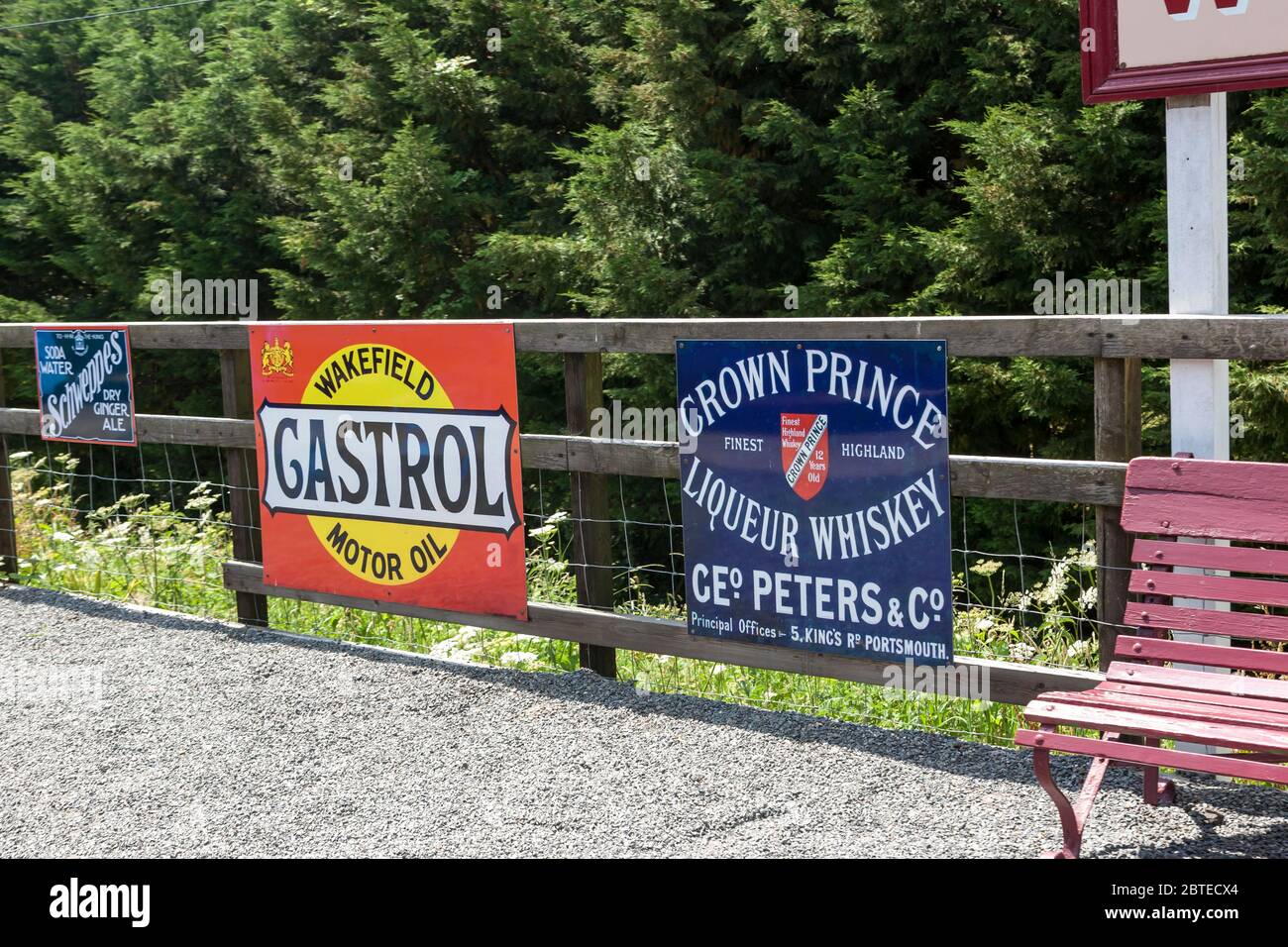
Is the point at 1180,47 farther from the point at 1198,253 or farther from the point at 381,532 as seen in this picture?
the point at 381,532

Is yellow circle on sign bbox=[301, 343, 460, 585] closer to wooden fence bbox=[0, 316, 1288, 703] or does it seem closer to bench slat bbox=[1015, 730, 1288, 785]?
wooden fence bbox=[0, 316, 1288, 703]

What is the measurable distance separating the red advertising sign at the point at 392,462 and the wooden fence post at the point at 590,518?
0.24 metres

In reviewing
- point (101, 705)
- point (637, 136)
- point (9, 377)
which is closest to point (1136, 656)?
point (101, 705)

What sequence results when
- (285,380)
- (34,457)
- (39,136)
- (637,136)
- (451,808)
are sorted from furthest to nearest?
(39,136), (34,457), (637,136), (285,380), (451,808)

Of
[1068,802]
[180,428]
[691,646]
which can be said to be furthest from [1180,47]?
[180,428]

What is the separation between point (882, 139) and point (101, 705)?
8.78 meters

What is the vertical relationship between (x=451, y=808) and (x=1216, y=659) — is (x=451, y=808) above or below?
below

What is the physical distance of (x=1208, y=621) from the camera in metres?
3.90

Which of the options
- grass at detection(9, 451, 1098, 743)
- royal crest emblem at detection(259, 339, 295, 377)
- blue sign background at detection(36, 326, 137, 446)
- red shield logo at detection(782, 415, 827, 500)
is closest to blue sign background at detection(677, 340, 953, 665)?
red shield logo at detection(782, 415, 827, 500)

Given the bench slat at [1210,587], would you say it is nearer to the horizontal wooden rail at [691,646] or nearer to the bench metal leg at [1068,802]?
the horizontal wooden rail at [691,646]

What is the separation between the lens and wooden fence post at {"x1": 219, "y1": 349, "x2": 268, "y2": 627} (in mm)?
6734

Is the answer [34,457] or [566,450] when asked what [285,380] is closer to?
[566,450]

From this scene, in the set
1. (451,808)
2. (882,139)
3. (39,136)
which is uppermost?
(39,136)

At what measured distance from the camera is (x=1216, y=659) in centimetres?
380
